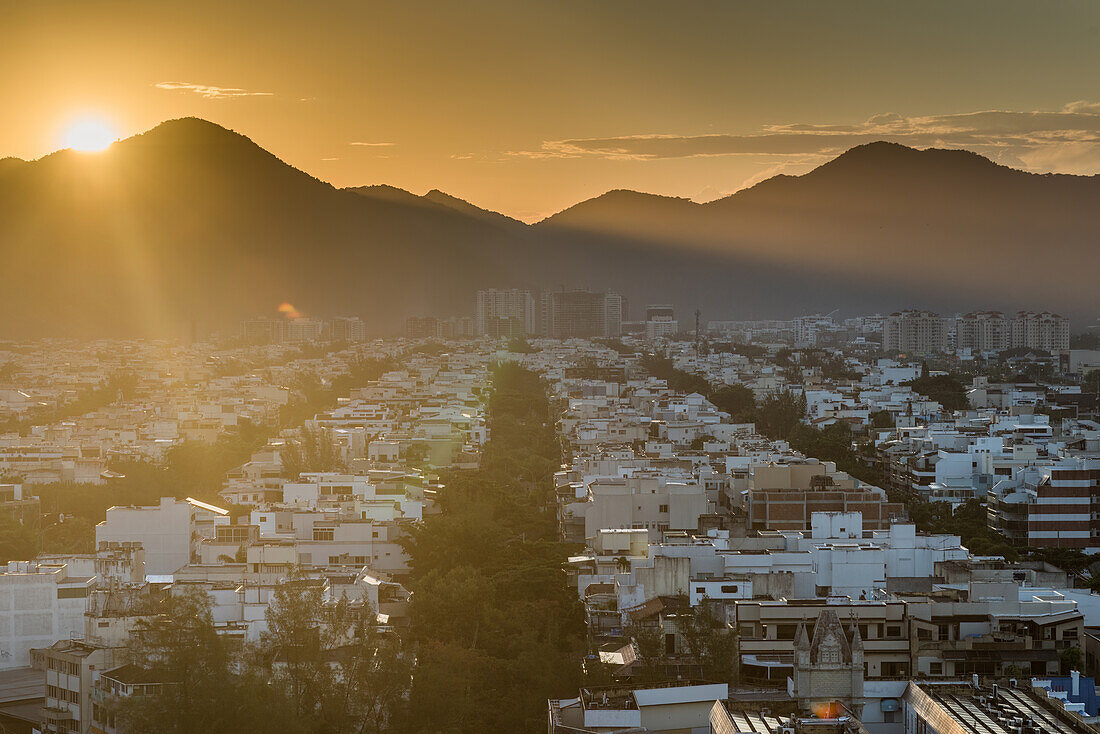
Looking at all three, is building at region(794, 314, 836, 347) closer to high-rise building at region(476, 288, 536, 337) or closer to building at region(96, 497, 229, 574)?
high-rise building at region(476, 288, 536, 337)

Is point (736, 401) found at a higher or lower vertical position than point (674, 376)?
lower

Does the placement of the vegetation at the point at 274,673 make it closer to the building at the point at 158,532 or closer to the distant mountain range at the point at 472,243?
the building at the point at 158,532

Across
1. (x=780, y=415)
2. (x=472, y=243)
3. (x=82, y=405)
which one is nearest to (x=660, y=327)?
(x=472, y=243)

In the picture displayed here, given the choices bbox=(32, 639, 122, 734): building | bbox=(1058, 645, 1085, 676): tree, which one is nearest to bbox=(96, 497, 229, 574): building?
bbox=(32, 639, 122, 734): building

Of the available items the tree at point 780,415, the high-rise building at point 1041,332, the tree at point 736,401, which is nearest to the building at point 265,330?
the high-rise building at point 1041,332

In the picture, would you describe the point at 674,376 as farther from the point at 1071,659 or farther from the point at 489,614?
the point at 1071,659

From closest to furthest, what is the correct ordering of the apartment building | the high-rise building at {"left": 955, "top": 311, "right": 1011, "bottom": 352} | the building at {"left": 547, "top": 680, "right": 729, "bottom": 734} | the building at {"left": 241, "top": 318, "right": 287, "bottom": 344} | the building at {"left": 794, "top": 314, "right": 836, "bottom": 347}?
the building at {"left": 547, "top": 680, "right": 729, "bottom": 734}, the apartment building, the high-rise building at {"left": 955, "top": 311, "right": 1011, "bottom": 352}, the building at {"left": 241, "top": 318, "right": 287, "bottom": 344}, the building at {"left": 794, "top": 314, "right": 836, "bottom": 347}
